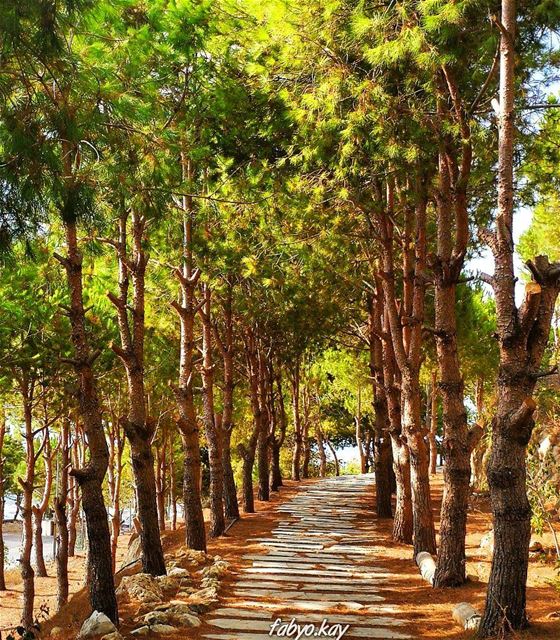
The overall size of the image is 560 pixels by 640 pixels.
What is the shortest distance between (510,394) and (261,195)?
5843 millimetres

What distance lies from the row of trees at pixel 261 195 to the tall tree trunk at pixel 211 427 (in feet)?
0.23

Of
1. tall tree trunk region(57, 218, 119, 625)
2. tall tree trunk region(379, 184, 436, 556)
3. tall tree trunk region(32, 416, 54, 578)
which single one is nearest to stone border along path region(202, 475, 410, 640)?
tall tree trunk region(379, 184, 436, 556)

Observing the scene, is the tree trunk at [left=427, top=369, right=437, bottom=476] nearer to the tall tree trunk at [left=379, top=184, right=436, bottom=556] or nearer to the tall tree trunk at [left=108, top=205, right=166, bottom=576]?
the tall tree trunk at [left=379, top=184, right=436, bottom=556]

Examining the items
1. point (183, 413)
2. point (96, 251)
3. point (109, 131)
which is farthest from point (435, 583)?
point (109, 131)

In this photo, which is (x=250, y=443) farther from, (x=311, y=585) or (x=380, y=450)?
(x=311, y=585)

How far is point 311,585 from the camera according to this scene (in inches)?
390

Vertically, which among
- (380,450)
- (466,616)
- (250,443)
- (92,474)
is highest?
(92,474)

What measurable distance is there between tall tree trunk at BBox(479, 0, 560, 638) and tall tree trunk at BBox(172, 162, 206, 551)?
21.0ft

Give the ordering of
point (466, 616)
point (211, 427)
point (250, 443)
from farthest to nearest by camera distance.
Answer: point (250, 443) < point (211, 427) < point (466, 616)

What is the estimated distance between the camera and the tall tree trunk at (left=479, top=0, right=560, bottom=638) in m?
6.25

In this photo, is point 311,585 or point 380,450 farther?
point 380,450

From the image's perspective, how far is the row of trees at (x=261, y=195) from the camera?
6062 millimetres

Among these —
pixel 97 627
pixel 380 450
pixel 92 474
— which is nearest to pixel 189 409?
pixel 92 474

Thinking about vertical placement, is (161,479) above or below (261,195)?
below
